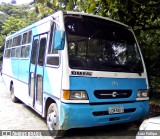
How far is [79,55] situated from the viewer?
503 centimetres

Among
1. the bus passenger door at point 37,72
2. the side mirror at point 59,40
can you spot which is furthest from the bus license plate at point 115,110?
the bus passenger door at point 37,72

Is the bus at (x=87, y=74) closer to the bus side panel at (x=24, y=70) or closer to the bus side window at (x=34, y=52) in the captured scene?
the bus side window at (x=34, y=52)

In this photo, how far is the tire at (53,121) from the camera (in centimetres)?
514

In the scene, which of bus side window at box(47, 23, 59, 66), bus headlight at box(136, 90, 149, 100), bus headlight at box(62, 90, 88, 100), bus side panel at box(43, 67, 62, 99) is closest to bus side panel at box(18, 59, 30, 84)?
bus side panel at box(43, 67, 62, 99)

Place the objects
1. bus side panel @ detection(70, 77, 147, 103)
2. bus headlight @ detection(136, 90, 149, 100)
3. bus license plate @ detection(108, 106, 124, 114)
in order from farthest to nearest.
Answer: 1. bus headlight @ detection(136, 90, 149, 100)
2. bus license plate @ detection(108, 106, 124, 114)
3. bus side panel @ detection(70, 77, 147, 103)

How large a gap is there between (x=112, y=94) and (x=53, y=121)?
4.39ft

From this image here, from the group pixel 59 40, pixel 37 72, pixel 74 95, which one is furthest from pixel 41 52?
pixel 74 95

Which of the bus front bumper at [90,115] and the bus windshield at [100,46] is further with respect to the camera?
the bus windshield at [100,46]

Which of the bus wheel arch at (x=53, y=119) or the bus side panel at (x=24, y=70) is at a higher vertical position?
the bus side panel at (x=24, y=70)

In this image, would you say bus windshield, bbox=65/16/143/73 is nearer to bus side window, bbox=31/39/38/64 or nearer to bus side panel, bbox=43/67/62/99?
bus side panel, bbox=43/67/62/99

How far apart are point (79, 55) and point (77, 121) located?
1.27 m

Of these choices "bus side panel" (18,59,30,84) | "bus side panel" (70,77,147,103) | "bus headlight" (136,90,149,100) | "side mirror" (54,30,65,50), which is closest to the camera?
"side mirror" (54,30,65,50)

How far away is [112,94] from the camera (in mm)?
5168

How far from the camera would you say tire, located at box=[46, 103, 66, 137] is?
514 cm
